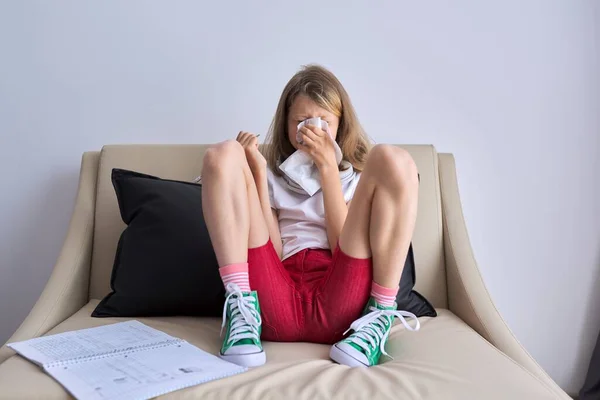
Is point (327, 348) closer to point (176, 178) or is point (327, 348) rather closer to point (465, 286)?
point (465, 286)

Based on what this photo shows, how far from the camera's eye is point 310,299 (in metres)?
1.13

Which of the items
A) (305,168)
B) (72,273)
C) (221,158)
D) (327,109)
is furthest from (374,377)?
(72,273)

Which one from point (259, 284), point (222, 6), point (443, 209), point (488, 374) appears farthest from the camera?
point (222, 6)

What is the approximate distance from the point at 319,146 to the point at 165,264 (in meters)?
0.45

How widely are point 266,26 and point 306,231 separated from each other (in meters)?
0.71

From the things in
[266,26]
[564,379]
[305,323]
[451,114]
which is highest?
[266,26]

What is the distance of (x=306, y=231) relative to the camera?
1.32 metres

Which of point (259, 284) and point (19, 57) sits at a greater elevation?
point (19, 57)

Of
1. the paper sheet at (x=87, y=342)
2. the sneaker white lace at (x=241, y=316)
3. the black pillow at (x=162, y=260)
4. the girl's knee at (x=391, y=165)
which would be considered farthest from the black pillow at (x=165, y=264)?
the girl's knee at (x=391, y=165)

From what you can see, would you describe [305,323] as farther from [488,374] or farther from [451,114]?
[451,114]

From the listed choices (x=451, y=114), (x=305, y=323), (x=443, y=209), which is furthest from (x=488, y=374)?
(x=451, y=114)

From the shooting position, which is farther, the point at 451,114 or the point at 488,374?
the point at 451,114

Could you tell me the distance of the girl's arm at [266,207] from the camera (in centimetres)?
128

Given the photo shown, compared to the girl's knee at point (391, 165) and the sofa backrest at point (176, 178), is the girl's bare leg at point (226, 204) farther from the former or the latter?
the sofa backrest at point (176, 178)
